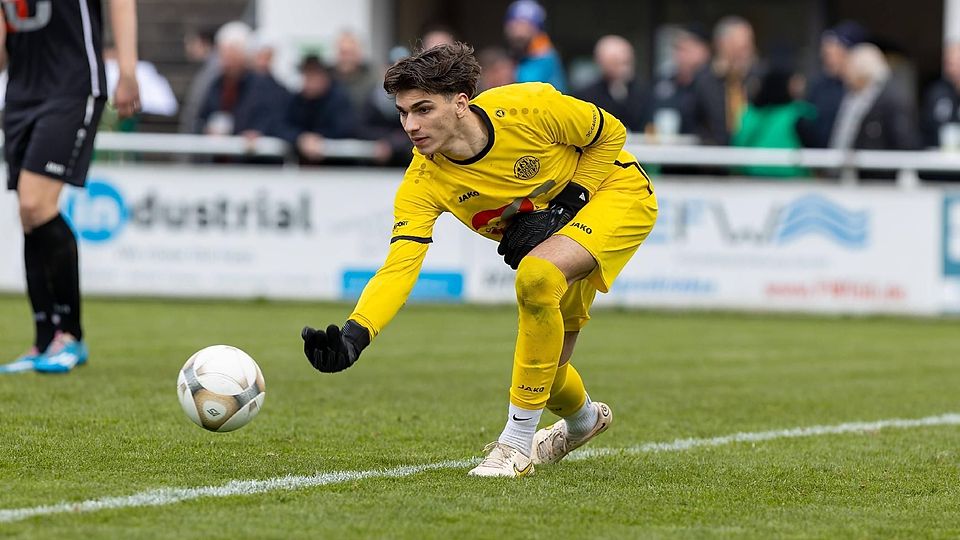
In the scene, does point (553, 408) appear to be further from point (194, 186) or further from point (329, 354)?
point (194, 186)

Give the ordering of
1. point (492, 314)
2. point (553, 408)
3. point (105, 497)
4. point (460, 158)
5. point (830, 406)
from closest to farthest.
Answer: point (105, 497) < point (460, 158) < point (553, 408) < point (830, 406) < point (492, 314)

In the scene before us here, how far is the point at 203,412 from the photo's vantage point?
19.8 ft

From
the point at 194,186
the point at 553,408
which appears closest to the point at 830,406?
the point at 553,408

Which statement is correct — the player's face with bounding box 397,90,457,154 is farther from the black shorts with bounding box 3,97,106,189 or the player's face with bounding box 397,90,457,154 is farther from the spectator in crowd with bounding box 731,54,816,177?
the spectator in crowd with bounding box 731,54,816,177

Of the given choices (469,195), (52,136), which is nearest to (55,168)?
(52,136)

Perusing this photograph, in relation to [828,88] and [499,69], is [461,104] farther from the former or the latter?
[828,88]

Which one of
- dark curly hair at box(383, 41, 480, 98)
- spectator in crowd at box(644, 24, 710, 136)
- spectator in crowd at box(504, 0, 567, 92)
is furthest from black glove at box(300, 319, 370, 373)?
spectator in crowd at box(644, 24, 710, 136)

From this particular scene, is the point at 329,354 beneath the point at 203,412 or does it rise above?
above

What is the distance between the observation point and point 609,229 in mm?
6191

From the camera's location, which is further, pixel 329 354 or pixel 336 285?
pixel 336 285

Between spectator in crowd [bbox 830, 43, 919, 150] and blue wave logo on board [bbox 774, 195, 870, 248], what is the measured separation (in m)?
0.60

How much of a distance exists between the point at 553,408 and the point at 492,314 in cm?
783

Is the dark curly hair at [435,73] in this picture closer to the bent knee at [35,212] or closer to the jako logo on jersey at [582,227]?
the jako logo on jersey at [582,227]

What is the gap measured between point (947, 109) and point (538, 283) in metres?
10.4
